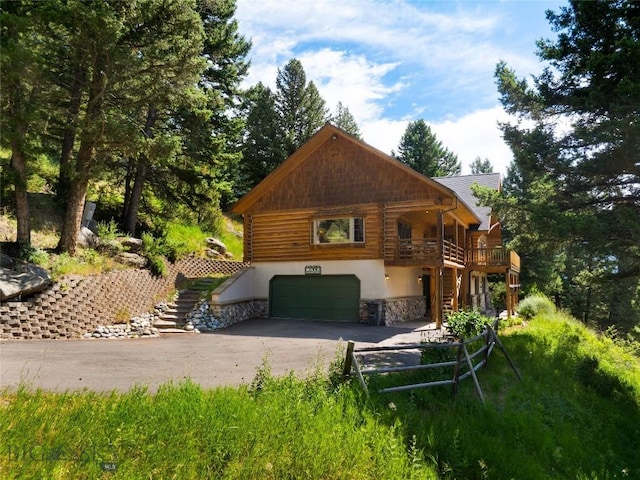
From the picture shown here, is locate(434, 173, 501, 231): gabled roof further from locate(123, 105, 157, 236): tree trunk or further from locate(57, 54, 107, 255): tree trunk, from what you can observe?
locate(57, 54, 107, 255): tree trunk

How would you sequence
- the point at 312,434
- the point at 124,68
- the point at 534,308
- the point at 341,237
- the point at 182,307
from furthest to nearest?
the point at 534,308 → the point at 341,237 → the point at 182,307 → the point at 124,68 → the point at 312,434

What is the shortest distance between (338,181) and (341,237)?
261cm

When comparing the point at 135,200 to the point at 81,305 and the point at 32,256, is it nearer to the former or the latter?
the point at 32,256

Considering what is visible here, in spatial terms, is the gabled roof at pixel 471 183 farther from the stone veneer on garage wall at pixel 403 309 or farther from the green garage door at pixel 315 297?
the green garage door at pixel 315 297

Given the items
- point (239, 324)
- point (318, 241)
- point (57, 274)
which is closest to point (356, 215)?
point (318, 241)

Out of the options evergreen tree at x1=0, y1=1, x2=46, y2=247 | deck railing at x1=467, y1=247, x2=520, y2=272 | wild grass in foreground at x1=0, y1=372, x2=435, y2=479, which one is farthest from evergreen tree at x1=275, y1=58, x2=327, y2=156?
wild grass in foreground at x1=0, y1=372, x2=435, y2=479

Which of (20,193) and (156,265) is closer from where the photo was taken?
(20,193)

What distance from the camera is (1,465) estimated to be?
3.66 metres

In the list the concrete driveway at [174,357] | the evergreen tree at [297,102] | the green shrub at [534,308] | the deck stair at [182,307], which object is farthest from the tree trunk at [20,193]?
the evergreen tree at [297,102]

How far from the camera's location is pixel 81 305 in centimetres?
1336

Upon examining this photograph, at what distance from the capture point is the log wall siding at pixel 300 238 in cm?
1830

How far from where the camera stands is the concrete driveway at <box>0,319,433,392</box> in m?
7.43

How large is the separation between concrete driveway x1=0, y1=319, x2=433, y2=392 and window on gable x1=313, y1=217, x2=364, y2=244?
4493 millimetres

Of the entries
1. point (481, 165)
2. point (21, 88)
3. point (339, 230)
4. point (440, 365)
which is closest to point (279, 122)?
point (339, 230)
